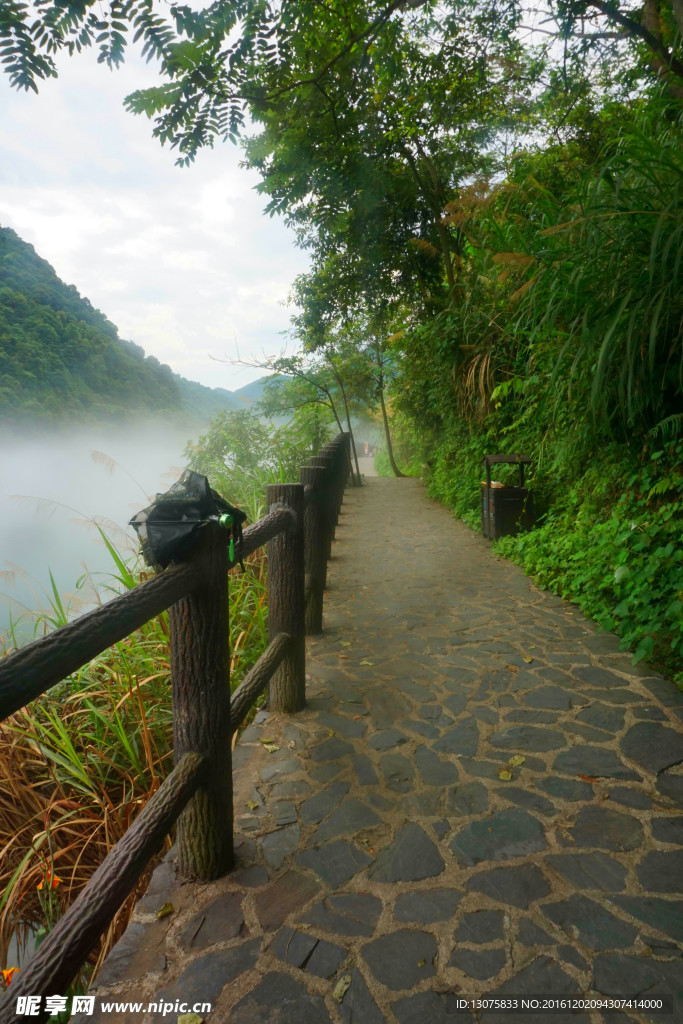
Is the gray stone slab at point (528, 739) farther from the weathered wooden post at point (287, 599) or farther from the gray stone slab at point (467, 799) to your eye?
the weathered wooden post at point (287, 599)

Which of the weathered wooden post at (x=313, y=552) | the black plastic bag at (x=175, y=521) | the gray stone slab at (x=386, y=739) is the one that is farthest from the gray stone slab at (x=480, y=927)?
the weathered wooden post at (x=313, y=552)

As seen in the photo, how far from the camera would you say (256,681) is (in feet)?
7.09

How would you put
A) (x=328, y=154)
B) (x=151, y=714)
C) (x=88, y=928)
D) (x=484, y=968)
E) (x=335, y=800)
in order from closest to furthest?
1. (x=88, y=928)
2. (x=484, y=968)
3. (x=335, y=800)
4. (x=151, y=714)
5. (x=328, y=154)

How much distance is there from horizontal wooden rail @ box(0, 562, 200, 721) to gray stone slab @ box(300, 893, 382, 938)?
980mm

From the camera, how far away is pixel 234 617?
12.4 feet

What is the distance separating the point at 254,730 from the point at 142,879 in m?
0.69

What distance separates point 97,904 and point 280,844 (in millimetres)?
851

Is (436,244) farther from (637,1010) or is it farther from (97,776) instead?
(637,1010)

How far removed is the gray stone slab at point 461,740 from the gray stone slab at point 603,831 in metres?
0.52

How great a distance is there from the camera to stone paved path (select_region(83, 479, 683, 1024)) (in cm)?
139

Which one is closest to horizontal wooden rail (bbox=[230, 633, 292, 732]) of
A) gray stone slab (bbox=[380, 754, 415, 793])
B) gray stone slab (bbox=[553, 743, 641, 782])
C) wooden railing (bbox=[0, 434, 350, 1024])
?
wooden railing (bbox=[0, 434, 350, 1024])

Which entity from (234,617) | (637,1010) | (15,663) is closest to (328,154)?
(234,617)

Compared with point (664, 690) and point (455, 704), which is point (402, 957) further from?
point (664, 690)

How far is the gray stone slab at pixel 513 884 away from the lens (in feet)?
5.36
